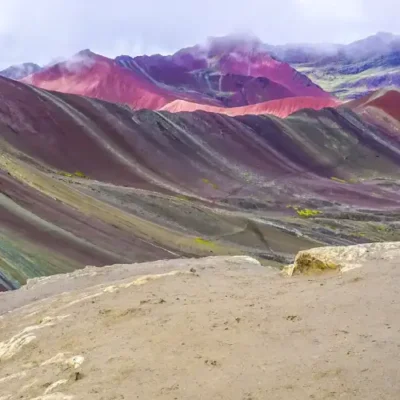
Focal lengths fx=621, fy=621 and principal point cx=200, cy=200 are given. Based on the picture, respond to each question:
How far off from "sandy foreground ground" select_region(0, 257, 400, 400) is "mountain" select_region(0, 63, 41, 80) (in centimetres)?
11230

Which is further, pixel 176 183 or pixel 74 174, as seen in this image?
pixel 176 183

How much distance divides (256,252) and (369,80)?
123863 millimetres

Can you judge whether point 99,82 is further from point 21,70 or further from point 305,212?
point 305,212

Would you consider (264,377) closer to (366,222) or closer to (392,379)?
(392,379)

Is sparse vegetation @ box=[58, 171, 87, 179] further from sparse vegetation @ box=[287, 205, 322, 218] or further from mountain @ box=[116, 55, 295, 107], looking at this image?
mountain @ box=[116, 55, 295, 107]

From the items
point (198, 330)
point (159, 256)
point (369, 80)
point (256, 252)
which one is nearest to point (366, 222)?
point (256, 252)

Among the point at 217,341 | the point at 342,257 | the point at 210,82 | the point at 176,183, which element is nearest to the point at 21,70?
the point at 210,82

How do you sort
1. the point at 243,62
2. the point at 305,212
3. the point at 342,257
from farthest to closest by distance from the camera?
the point at 243,62 → the point at 305,212 → the point at 342,257

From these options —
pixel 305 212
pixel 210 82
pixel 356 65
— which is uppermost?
pixel 356 65

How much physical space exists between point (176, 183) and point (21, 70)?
84.5 meters

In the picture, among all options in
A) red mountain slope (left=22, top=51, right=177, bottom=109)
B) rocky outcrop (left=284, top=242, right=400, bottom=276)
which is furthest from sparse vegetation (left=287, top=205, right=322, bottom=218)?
red mountain slope (left=22, top=51, right=177, bottom=109)

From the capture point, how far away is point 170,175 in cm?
4522

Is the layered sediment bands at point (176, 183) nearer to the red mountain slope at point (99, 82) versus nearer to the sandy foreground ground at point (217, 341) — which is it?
the sandy foreground ground at point (217, 341)

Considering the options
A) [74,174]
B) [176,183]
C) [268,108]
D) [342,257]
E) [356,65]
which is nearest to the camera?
[342,257]
